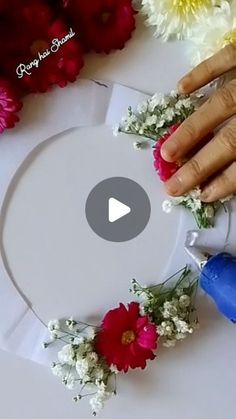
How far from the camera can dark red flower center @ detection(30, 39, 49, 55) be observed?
96cm

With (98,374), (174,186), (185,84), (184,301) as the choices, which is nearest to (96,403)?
(98,374)

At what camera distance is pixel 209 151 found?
908 millimetres

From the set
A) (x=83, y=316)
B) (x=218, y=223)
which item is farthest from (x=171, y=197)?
(x=83, y=316)

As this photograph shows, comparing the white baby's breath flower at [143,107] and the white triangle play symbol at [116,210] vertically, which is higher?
the white baby's breath flower at [143,107]

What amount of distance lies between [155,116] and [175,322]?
226 millimetres

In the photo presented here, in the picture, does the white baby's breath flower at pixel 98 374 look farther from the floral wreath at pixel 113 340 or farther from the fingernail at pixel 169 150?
the fingernail at pixel 169 150

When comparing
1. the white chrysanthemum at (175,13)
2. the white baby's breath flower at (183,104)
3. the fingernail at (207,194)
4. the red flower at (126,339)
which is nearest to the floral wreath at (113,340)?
the red flower at (126,339)

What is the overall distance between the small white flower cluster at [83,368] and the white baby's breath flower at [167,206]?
151 millimetres

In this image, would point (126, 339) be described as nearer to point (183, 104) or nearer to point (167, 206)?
point (167, 206)

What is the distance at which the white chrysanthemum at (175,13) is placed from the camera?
0.95 metres

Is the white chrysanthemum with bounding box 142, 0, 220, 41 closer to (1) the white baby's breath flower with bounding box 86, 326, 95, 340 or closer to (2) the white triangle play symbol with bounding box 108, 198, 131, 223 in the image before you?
(2) the white triangle play symbol with bounding box 108, 198, 131, 223

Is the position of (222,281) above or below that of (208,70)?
below

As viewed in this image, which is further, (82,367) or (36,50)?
(36,50)

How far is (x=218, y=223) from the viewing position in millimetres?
912
